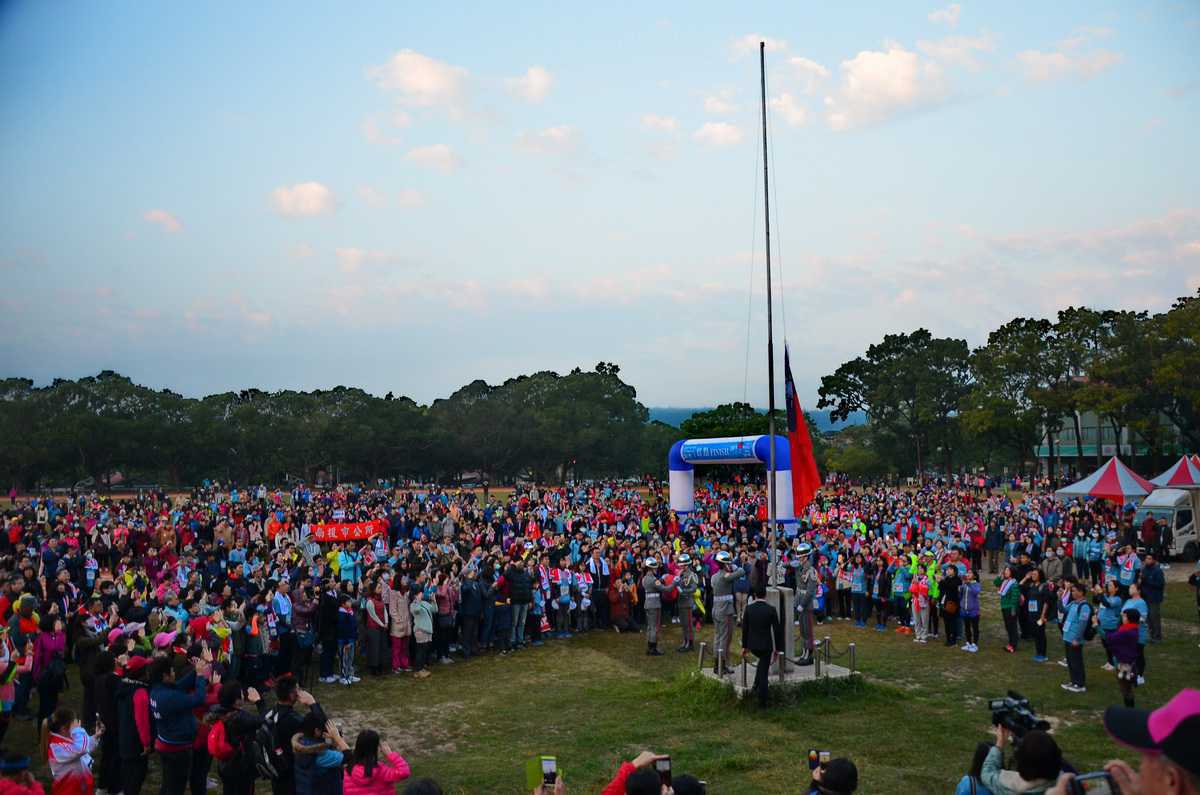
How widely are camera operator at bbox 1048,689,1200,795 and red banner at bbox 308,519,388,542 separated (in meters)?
24.5

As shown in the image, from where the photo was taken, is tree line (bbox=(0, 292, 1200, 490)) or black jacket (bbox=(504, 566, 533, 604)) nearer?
black jacket (bbox=(504, 566, 533, 604))

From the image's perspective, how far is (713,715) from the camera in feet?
38.6

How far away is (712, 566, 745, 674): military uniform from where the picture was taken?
1282 centimetres

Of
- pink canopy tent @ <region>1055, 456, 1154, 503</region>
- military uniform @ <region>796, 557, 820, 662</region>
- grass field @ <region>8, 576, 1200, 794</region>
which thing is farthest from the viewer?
pink canopy tent @ <region>1055, 456, 1154, 503</region>

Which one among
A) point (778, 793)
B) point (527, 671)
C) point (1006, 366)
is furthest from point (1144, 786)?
point (1006, 366)

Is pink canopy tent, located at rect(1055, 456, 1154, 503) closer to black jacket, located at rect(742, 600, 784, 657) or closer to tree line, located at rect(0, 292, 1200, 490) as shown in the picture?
tree line, located at rect(0, 292, 1200, 490)

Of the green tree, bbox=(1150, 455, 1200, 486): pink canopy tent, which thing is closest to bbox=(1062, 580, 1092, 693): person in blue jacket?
bbox=(1150, 455, 1200, 486): pink canopy tent

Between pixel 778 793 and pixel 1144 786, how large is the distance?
7.07 m

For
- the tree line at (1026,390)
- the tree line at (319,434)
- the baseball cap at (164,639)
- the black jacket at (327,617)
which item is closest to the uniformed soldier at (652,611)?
the black jacket at (327,617)

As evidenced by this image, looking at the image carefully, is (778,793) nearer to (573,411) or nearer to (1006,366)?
(1006,366)

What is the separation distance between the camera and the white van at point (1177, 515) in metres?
27.2

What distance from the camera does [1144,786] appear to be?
8.45 ft

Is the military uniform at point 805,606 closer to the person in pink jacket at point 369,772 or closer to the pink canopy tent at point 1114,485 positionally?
the person in pink jacket at point 369,772

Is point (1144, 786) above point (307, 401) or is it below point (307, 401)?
below
